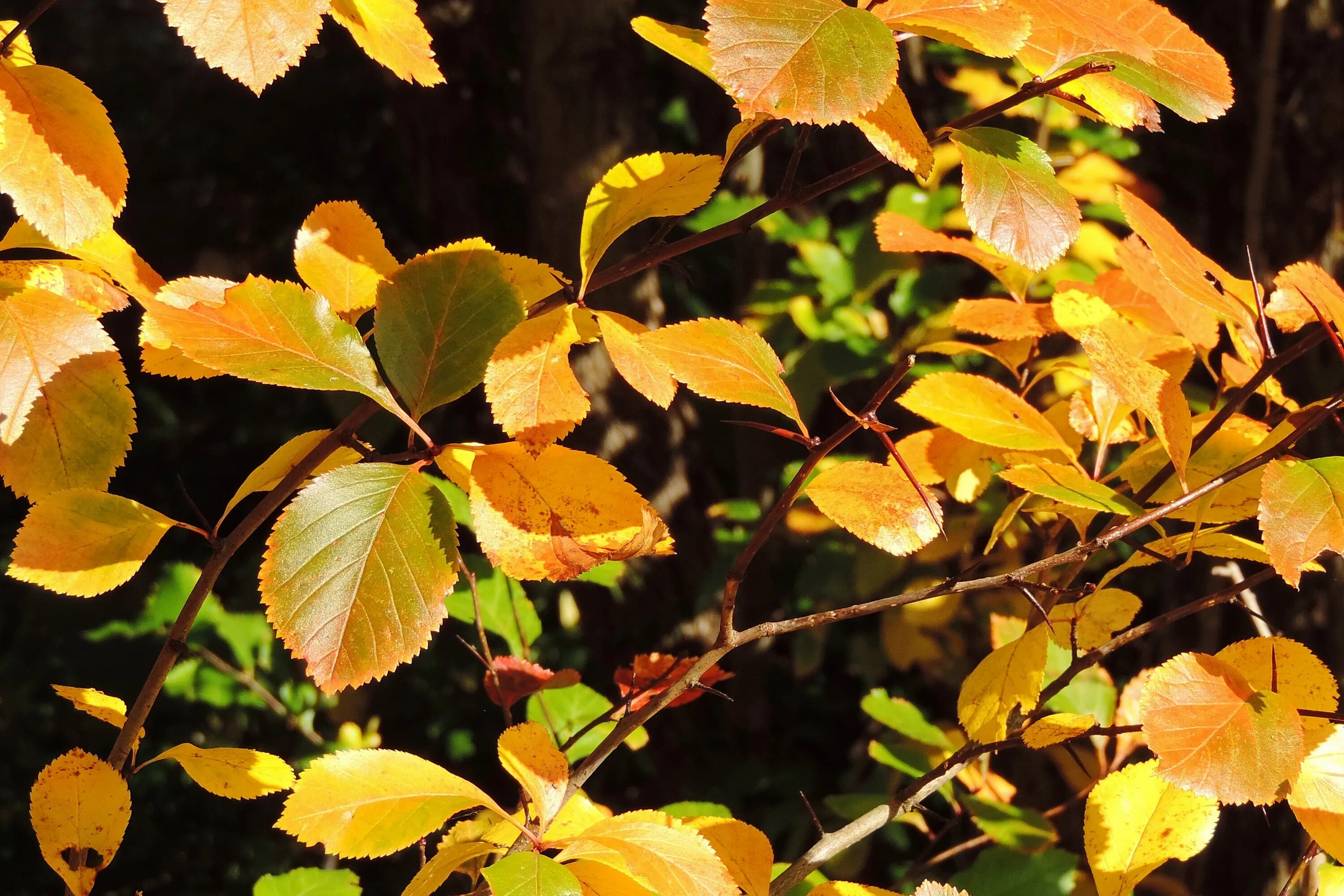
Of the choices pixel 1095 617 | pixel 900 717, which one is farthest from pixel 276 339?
pixel 900 717

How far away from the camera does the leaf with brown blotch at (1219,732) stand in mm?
487

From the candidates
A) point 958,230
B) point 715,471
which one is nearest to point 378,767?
point 958,230

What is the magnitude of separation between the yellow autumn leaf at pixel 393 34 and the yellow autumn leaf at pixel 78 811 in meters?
0.37

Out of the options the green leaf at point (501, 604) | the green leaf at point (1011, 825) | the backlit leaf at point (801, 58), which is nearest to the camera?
the backlit leaf at point (801, 58)

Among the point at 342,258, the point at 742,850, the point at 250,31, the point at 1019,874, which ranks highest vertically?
the point at 250,31

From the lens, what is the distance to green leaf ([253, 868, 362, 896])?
75 cm

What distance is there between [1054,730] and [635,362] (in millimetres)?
305

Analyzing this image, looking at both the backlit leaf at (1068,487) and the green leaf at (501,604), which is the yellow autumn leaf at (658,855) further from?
the green leaf at (501,604)

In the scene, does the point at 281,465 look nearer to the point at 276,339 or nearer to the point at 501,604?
the point at 276,339

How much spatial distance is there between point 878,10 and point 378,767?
1.40 feet

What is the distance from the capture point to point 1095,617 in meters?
0.67

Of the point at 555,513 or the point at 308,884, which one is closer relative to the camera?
the point at 555,513

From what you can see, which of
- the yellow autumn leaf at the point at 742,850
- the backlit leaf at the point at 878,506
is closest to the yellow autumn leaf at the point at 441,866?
the yellow autumn leaf at the point at 742,850

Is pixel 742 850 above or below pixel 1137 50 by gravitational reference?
below
